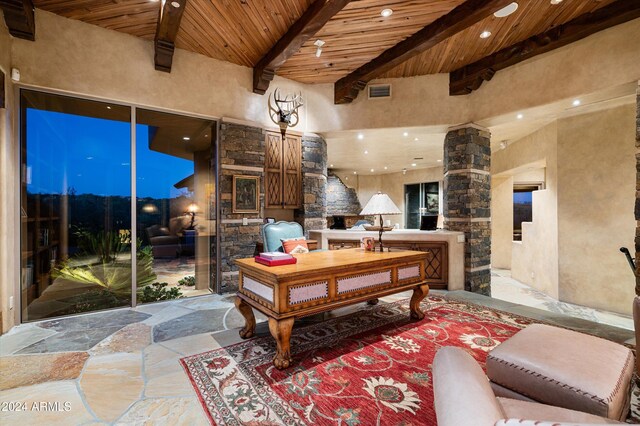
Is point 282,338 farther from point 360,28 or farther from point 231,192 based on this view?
point 360,28

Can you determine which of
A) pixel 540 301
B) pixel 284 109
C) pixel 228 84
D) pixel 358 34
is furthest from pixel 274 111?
pixel 540 301

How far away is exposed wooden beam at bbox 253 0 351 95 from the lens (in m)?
3.06

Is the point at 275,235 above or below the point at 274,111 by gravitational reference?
below

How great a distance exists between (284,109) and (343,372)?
13.8ft

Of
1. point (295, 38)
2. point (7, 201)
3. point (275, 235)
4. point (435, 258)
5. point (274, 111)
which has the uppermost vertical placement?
point (295, 38)

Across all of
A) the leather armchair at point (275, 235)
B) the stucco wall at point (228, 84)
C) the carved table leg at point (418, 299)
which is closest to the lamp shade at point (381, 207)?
the carved table leg at point (418, 299)

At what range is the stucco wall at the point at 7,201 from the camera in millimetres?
2954

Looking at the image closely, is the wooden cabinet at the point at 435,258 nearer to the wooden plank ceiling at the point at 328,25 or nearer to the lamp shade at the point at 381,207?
the lamp shade at the point at 381,207

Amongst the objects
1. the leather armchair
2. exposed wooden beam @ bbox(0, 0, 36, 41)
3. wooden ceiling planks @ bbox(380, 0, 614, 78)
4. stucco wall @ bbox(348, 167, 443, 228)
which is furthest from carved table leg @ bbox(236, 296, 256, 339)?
stucco wall @ bbox(348, 167, 443, 228)

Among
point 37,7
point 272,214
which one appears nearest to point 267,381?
point 272,214

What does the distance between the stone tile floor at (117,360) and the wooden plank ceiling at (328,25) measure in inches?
140

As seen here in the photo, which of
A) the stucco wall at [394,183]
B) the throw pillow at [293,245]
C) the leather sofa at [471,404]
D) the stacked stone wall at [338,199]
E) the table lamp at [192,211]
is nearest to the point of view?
the leather sofa at [471,404]

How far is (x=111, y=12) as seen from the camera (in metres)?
3.36

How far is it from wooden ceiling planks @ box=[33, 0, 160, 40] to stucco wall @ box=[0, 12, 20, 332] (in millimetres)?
556
